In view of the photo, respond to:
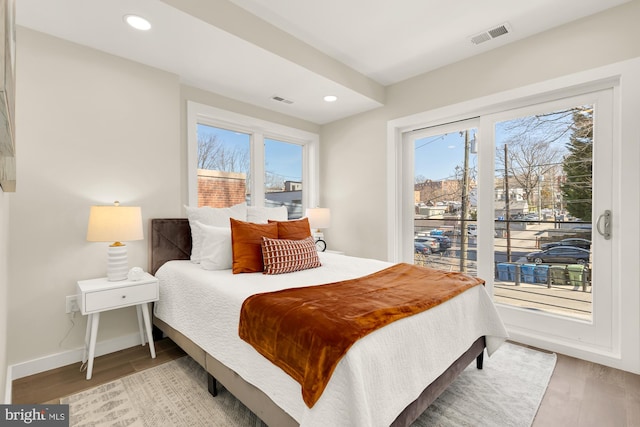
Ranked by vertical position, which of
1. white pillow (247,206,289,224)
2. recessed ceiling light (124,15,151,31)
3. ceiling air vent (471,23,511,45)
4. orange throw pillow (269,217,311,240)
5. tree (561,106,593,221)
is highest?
ceiling air vent (471,23,511,45)

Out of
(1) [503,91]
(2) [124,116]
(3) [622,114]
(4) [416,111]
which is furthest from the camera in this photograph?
(4) [416,111]

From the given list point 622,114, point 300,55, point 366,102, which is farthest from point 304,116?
point 622,114

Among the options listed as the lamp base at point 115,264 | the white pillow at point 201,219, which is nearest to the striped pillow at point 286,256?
the white pillow at point 201,219

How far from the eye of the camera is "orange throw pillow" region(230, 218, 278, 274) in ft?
7.53

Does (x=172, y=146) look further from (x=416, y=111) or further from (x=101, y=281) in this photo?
(x=416, y=111)

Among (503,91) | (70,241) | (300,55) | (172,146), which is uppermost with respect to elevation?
(300,55)

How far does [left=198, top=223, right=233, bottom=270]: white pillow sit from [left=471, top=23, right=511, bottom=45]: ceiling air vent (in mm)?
2774

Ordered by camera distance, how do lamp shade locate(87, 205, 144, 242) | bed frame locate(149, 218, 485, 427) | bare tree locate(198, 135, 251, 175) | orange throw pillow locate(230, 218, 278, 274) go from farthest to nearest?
bare tree locate(198, 135, 251, 175)
orange throw pillow locate(230, 218, 278, 274)
lamp shade locate(87, 205, 144, 242)
bed frame locate(149, 218, 485, 427)

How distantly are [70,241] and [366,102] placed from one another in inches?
126

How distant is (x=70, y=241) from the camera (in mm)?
2367

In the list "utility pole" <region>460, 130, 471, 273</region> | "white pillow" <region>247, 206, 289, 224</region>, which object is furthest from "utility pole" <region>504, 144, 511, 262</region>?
"white pillow" <region>247, 206, 289, 224</region>

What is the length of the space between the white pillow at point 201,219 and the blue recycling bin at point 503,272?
102 inches

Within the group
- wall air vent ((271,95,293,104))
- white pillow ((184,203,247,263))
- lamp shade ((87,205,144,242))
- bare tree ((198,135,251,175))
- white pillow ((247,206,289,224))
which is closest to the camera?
lamp shade ((87,205,144,242))

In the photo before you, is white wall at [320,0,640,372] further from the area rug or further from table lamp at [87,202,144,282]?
table lamp at [87,202,144,282]
